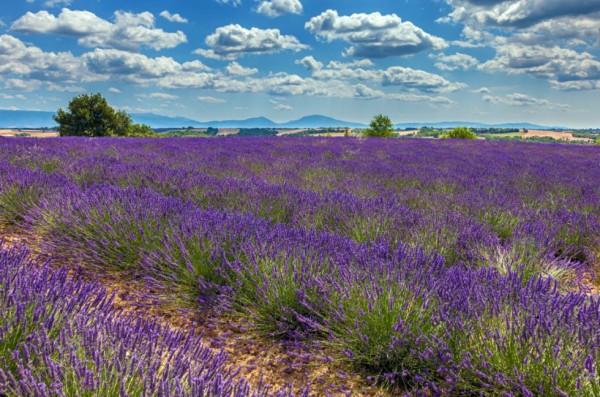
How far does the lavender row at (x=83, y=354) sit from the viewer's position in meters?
1.09

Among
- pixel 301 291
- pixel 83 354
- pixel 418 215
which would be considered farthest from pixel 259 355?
pixel 418 215

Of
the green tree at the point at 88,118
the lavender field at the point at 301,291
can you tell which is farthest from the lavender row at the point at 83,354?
the green tree at the point at 88,118

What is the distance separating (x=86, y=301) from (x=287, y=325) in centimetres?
96

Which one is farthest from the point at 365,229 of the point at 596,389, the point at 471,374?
the point at 596,389

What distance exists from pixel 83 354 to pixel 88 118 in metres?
42.6

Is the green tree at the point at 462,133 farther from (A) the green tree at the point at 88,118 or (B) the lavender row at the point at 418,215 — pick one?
(A) the green tree at the point at 88,118

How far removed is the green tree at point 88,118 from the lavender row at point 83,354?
4074cm

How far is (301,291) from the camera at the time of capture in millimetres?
2066

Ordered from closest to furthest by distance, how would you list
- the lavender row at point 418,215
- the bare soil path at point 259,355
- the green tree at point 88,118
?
1. the bare soil path at point 259,355
2. the lavender row at point 418,215
3. the green tree at point 88,118

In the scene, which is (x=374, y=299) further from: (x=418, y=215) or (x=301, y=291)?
(x=418, y=215)

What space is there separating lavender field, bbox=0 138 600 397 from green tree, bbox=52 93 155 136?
39.0m

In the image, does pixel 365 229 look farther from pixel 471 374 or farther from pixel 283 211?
pixel 471 374

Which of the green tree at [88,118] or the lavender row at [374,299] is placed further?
the green tree at [88,118]

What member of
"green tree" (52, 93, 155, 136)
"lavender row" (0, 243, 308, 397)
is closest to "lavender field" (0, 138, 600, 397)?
"lavender row" (0, 243, 308, 397)
